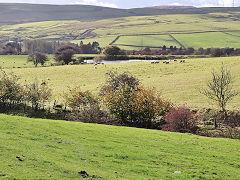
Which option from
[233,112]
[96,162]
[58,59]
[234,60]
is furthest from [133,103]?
[58,59]

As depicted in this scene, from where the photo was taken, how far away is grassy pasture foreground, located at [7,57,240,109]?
5829 cm

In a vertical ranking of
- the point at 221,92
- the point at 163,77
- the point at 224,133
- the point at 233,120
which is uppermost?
the point at 221,92

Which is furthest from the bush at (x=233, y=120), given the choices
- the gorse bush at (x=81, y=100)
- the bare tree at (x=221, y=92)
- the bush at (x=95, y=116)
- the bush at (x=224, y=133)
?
the gorse bush at (x=81, y=100)

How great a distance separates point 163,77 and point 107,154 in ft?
203

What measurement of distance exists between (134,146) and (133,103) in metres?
19.4

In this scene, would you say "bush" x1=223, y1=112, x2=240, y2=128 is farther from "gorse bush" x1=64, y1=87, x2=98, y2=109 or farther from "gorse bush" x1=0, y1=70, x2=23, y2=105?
"gorse bush" x1=0, y1=70, x2=23, y2=105

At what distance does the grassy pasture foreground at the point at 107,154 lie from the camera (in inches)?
634

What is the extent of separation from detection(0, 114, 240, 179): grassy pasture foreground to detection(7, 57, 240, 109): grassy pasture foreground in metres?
23.9

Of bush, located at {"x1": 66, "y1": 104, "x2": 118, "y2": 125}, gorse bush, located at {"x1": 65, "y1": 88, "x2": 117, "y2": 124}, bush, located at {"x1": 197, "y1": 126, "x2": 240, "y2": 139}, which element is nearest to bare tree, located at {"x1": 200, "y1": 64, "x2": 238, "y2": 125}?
bush, located at {"x1": 197, "y1": 126, "x2": 240, "y2": 139}

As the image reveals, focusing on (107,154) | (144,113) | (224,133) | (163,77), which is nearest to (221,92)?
(224,133)

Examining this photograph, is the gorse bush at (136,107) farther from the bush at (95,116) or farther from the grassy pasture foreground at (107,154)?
the grassy pasture foreground at (107,154)

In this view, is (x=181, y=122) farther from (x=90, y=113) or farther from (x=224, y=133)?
(x=90, y=113)

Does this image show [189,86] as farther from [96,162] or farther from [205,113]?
[96,162]

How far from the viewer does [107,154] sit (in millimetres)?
20609
